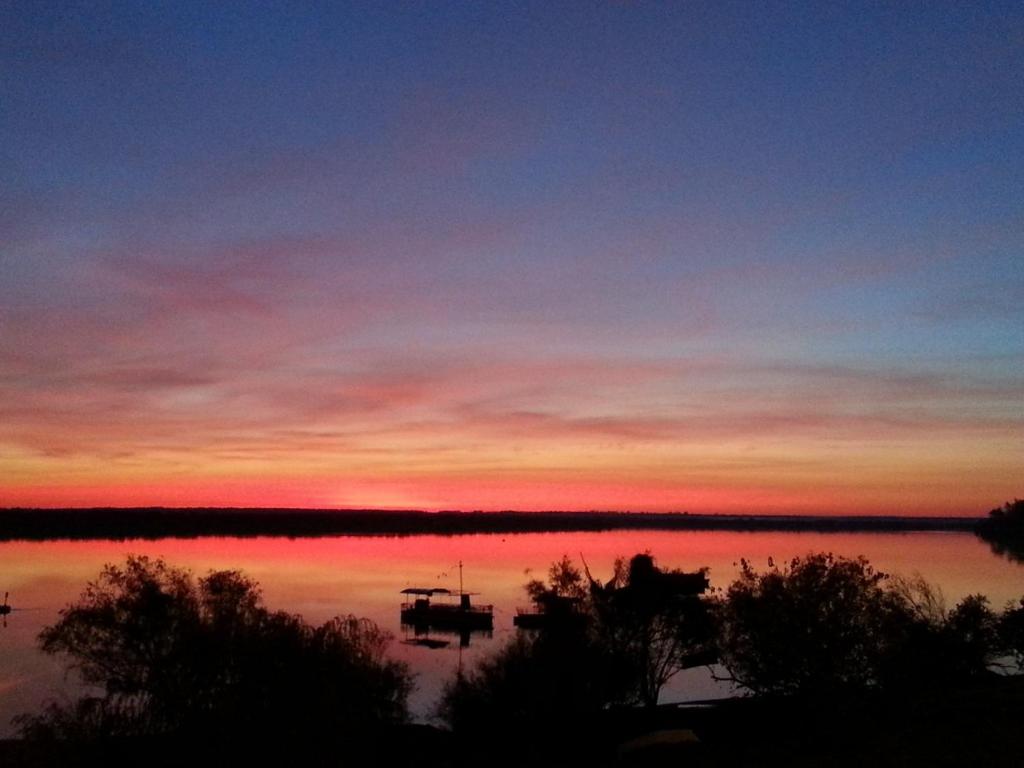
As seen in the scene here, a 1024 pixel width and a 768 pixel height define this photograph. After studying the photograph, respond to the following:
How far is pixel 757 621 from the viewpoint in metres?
38.2

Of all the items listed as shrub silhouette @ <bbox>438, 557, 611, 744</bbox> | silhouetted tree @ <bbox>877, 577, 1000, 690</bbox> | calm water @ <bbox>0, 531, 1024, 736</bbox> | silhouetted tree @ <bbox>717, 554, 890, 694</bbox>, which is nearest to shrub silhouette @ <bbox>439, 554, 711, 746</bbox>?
shrub silhouette @ <bbox>438, 557, 611, 744</bbox>

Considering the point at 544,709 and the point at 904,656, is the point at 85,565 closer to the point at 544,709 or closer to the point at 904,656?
the point at 544,709

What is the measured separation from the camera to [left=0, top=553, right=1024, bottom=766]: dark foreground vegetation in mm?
24469

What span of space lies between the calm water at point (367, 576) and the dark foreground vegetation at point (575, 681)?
6.95 m

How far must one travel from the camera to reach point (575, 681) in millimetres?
42531

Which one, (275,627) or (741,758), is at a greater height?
(275,627)

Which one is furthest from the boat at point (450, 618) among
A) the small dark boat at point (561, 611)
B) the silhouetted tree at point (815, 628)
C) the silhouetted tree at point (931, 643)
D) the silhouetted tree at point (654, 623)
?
the silhouetted tree at point (815, 628)

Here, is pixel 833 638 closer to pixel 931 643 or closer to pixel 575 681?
pixel 931 643

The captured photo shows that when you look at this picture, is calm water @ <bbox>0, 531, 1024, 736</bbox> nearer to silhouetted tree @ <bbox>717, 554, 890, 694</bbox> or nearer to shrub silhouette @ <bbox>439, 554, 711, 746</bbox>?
shrub silhouette @ <bbox>439, 554, 711, 746</bbox>

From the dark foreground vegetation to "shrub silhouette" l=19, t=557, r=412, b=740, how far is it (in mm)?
80

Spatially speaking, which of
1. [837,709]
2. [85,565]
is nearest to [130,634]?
[837,709]

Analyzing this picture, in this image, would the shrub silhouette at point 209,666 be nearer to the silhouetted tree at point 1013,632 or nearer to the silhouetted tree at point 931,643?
the silhouetted tree at point 931,643

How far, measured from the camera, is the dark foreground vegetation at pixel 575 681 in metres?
Answer: 24.5

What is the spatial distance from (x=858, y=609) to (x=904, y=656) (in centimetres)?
279
